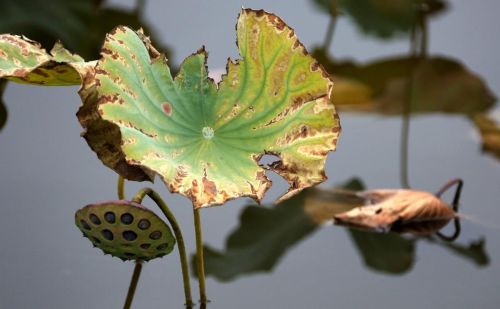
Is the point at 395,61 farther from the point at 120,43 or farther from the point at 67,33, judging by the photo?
the point at 120,43

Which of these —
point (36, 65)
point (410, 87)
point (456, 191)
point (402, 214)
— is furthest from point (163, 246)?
point (410, 87)

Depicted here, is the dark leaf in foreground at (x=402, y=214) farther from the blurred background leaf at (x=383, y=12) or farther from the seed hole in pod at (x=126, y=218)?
the blurred background leaf at (x=383, y=12)

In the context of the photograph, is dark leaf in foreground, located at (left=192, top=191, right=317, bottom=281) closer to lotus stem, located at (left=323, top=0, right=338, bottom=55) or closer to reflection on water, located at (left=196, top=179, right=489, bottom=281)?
reflection on water, located at (left=196, top=179, right=489, bottom=281)

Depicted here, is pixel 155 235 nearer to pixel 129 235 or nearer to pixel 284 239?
pixel 129 235

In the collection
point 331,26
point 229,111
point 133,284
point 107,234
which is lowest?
point 133,284

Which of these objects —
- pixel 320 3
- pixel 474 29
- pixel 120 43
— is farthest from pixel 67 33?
pixel 120 43

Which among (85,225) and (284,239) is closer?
(85,225)
